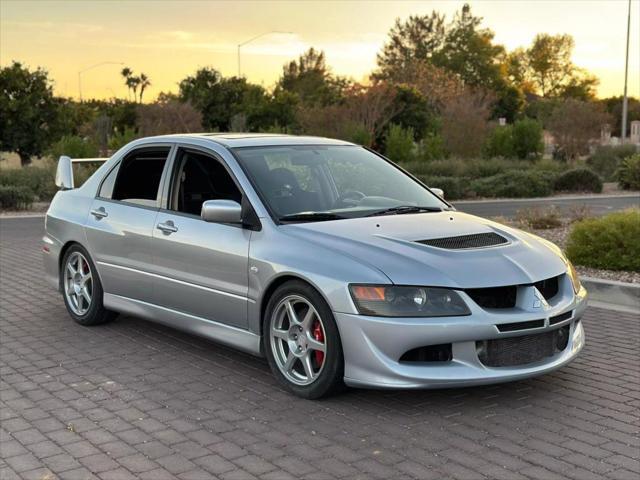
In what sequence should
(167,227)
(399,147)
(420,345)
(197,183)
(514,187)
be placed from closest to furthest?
(420,345) → (167,227) → (197,183) → (514,187) → (399,147)

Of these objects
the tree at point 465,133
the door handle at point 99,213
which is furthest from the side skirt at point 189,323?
the tree at point 465,133

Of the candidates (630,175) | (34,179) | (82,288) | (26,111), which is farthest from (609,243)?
(26,111)

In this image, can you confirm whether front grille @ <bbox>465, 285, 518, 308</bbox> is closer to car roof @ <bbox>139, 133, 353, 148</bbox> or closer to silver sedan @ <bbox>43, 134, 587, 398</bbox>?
silver sedan @ <bbox>43, 134, 587, 398</bbox>

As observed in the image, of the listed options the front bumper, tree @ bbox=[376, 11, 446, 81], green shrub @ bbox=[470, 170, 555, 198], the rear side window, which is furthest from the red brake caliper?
tree @ bbox=[376, 11, 446, 81]

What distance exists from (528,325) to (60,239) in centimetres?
455

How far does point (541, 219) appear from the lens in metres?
13.6

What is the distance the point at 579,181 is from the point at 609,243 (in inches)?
727

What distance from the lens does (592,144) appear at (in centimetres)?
3653

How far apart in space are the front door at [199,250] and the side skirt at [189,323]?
0.05 m

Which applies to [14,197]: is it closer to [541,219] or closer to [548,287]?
[541,219]

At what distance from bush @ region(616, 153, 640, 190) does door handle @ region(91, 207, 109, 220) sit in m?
24.1

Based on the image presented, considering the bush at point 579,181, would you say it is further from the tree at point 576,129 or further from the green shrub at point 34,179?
the green shrub at point 34,179

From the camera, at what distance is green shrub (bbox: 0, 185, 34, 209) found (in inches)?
813

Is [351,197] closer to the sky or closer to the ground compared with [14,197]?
closer to the sky
